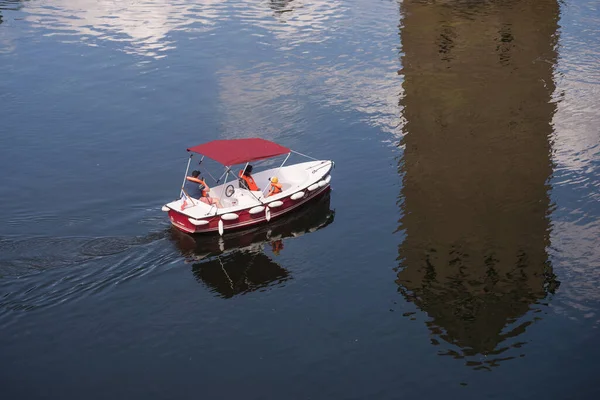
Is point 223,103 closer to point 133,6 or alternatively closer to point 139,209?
point 139,209

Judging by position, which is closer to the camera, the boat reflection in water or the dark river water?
the dark river water

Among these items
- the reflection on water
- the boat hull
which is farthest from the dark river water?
the reflection on water

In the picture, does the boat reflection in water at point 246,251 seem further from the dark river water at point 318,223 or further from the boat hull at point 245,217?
the boat hull at point 245,217

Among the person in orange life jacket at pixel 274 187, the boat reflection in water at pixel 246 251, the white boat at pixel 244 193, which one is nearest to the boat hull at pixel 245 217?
the white boat at pixel 244 193

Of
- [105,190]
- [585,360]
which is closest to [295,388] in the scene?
[585,360]

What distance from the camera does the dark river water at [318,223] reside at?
28766 mm

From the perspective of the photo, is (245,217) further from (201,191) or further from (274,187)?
(201,191)

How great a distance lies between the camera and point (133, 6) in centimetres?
7938

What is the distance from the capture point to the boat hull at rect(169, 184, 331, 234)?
36594mm

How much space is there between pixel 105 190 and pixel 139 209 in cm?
318

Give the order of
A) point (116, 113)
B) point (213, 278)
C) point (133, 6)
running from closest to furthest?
point (213, 278)
point (116, 113)
point (133, 6)

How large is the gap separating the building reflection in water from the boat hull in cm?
493

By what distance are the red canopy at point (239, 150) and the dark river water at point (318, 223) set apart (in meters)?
3.25

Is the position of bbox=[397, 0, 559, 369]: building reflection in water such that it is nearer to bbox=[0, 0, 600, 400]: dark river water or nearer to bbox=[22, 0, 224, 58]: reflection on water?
bbox=[0, 0, 600, 400]: dark river water
